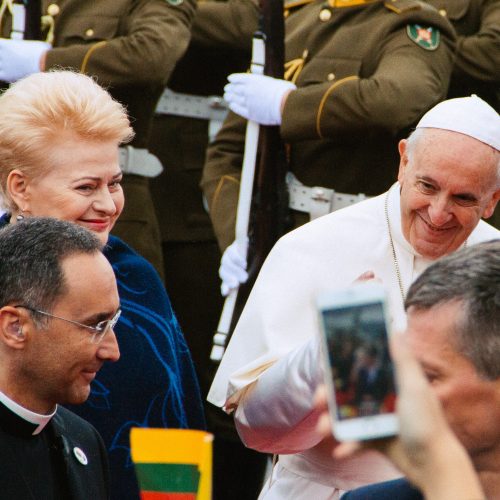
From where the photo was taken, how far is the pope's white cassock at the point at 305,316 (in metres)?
4.08

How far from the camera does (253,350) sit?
429cm

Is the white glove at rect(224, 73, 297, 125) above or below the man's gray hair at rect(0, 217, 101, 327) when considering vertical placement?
below

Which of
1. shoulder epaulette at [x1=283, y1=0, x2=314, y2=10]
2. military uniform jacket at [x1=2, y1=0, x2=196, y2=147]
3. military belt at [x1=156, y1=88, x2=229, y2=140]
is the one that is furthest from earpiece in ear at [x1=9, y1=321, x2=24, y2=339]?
military belt at [x1=156, y1=88, x2=229, y2=140]

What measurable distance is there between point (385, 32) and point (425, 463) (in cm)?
369

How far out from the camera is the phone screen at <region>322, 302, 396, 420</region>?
2066 mm

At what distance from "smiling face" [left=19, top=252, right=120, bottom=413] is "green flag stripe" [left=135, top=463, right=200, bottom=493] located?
35.0 inches

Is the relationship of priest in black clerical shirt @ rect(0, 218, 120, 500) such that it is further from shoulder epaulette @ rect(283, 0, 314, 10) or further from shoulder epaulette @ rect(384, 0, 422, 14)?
shoulder epaulette @ rect(283, 0, 314, 10)

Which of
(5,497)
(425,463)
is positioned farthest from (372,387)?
(5,497)

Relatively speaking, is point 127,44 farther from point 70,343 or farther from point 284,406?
point 70,343

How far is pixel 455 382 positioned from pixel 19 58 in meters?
3.86

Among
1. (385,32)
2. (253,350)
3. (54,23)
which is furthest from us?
(54,23)

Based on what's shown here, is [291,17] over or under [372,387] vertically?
under

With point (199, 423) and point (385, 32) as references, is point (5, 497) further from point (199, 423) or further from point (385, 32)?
point (385, 32)

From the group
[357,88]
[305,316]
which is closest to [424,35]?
[357,88]
